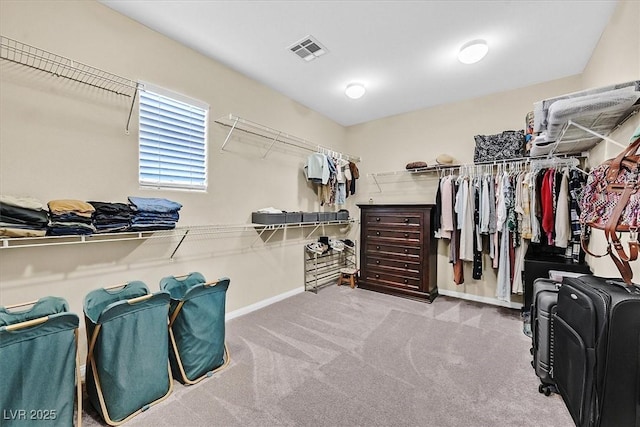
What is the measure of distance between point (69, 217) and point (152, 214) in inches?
19.9

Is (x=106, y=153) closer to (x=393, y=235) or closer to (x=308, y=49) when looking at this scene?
(x=308, y=49)

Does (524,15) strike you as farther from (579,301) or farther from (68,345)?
(68,345)

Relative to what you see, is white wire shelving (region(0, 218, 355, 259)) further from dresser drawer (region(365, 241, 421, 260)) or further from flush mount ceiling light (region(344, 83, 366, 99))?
flush mount ceiling light (region(344, 83, 366, 99))

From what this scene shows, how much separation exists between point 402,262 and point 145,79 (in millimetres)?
3652

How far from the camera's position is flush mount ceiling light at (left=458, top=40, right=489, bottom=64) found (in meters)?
2.53

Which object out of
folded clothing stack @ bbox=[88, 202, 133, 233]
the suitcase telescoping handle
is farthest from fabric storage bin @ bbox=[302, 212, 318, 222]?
the suitcase telescoping handle

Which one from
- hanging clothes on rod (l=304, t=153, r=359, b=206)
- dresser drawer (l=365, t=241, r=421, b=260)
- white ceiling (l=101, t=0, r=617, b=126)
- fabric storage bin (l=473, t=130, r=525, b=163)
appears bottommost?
dresser drawer (l=365, t=241, r=421, b=260)

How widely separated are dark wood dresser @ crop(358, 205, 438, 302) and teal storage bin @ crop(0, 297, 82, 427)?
344cm

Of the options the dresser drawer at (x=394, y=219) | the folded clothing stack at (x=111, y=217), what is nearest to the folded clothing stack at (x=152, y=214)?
the folded clothing stack at (x=111, y=217)

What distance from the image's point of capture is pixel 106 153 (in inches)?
85.4

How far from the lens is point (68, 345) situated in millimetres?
1417

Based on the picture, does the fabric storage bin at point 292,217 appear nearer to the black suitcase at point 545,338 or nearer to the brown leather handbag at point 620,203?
Result: the black suitcase at point 545,338

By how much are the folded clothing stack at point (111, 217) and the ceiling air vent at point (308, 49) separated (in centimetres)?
211

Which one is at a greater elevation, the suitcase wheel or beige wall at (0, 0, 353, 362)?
beige wall at (0, 0, 353, 362)
